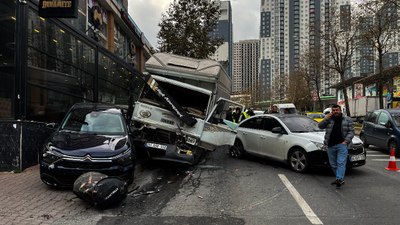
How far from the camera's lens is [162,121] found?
9.82m

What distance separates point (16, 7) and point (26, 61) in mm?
1313

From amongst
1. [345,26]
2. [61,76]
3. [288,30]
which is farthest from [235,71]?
[61,76]

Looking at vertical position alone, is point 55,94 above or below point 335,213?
above

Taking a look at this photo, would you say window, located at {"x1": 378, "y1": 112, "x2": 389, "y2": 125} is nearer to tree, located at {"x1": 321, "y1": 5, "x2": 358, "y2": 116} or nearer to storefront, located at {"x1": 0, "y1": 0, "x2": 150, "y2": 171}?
storefront, located at {"x1": 0, "y1": 0, "x2": 150, "y2": 171}

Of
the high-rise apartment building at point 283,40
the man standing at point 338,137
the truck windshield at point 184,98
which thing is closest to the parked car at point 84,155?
the truck windshield at point 184,98

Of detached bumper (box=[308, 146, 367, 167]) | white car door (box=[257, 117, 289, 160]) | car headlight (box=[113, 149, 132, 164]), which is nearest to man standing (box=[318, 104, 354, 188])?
detached bumper (box=[308, 146, 367, 167])

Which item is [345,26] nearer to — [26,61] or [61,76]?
[61,76]

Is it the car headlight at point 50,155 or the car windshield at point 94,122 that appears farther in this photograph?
the car windshield at point 94,122

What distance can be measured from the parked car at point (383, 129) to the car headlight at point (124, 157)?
29.3 ft

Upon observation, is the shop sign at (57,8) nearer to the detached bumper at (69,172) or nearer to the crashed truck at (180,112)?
the crashed truck at (180,112)

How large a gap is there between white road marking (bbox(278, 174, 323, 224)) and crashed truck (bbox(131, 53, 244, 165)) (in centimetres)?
211

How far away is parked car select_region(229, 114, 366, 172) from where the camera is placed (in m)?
9.39

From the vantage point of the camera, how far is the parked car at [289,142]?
30.8 ft

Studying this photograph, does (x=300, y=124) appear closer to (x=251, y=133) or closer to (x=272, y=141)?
(x=272, y=141)
